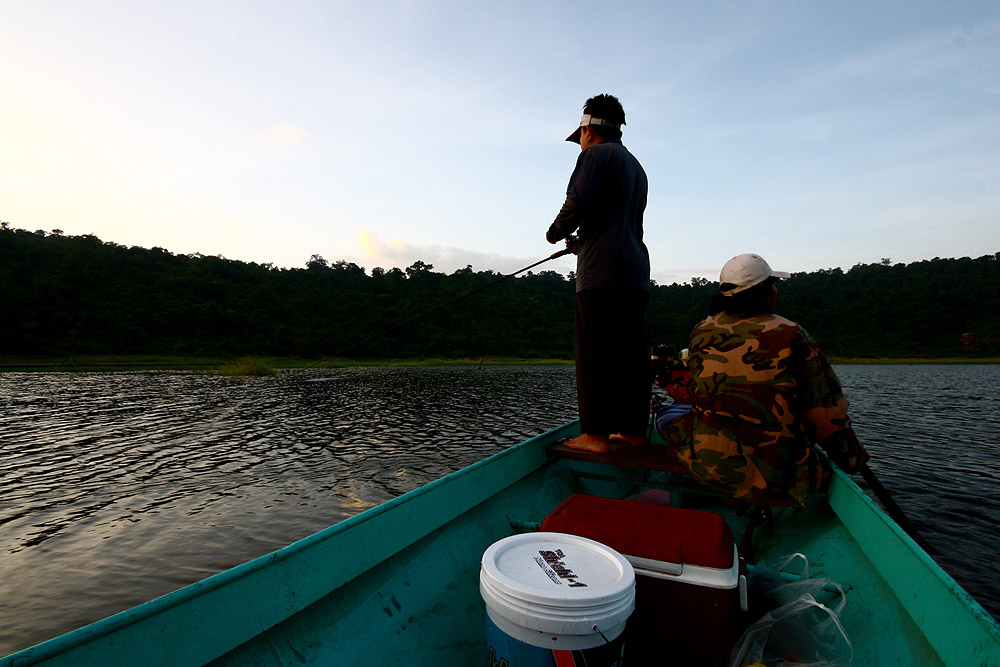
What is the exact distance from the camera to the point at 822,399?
9.05 feet

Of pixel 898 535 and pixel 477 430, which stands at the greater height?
pixel 898 535

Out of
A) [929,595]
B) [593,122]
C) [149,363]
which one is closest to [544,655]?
[929,595]

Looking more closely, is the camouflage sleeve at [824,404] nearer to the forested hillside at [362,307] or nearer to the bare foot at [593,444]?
the bare foot at [593,444]

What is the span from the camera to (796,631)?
217cm

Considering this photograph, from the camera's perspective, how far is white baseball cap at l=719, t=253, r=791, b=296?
2.90 m

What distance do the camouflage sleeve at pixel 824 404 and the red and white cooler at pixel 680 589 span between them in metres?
1.13

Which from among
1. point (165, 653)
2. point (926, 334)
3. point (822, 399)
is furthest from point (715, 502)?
point (926, 334)

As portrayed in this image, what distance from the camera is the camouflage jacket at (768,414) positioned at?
8.98 ft

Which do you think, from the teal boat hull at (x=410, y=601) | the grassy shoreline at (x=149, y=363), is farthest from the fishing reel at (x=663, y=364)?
the grassy shoreline at (x=149, y=363)

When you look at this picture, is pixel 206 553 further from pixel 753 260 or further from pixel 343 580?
pixel 753 260

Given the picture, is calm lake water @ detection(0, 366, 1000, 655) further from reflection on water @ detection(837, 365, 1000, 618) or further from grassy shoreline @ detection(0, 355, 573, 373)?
grassy shoreline @ detection(0, 355, 573, 373)

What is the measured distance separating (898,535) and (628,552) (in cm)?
131

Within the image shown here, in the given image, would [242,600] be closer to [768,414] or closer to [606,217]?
[768,414]

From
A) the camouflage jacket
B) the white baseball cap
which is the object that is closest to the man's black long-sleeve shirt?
the white baseball cap
